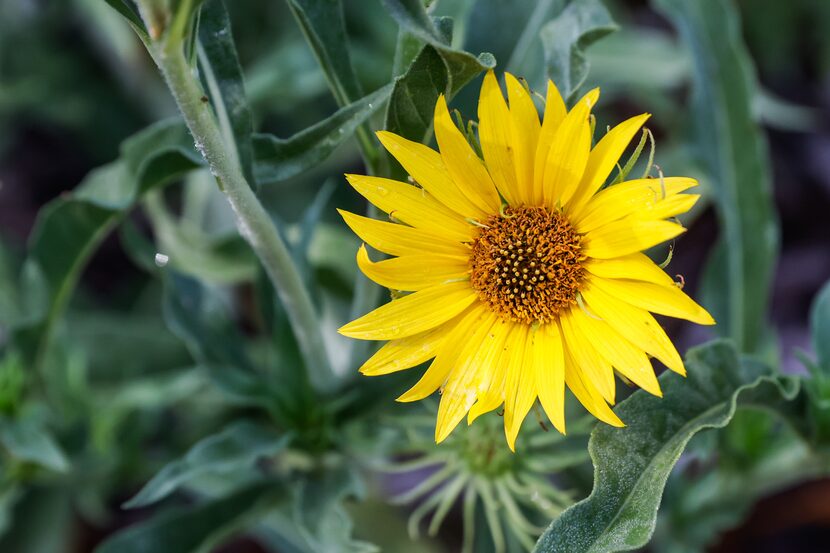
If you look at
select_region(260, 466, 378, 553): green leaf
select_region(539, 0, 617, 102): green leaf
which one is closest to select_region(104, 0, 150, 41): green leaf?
select_region(539, 0, 617, 102): green leaf

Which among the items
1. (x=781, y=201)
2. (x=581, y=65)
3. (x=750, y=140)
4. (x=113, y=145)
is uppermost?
(x=113, y=145)

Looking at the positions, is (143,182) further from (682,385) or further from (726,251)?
(726,251)

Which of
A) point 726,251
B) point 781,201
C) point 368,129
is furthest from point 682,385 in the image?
point 781,201

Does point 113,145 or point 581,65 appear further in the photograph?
point 113,145

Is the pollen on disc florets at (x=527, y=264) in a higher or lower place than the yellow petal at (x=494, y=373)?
higher

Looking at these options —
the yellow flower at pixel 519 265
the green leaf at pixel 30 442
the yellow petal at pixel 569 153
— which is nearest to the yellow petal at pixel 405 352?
the yellow flower at pixel 519 265

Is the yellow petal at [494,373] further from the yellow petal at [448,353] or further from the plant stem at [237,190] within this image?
the plant stem at [237,190]
